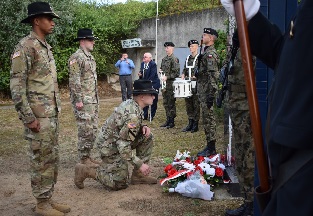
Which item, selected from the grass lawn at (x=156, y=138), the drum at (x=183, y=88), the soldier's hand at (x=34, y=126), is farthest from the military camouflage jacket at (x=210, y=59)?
the soldier's hand at (x=34, y=126)

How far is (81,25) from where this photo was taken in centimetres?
1953

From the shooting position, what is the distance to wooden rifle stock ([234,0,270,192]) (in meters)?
1.50

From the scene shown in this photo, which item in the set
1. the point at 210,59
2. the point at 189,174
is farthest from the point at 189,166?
the point at 210,59

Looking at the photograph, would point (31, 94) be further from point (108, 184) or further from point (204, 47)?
→ point (204, 47)

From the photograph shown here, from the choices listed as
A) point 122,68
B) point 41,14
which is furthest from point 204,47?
point 122,68

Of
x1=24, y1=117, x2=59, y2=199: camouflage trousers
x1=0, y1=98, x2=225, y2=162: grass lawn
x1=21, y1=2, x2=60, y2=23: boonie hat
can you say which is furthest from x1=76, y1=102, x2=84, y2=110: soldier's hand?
x1=21, y1=2, x2=60, y2=23: boonie hat

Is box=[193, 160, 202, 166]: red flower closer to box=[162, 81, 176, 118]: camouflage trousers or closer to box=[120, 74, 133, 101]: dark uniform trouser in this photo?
box=[162, 81, 176, 118]: camouflage trousers

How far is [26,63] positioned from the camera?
13.2ft

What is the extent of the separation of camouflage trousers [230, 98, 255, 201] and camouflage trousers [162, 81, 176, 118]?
20.3ft

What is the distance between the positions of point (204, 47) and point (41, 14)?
150 inches

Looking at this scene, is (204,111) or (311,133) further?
(204,111)

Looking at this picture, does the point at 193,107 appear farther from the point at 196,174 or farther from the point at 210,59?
the point at 196,174

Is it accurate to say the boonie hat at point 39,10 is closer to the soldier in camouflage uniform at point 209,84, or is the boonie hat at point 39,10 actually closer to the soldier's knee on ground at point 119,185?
the soldier's knee on ground at point 119,185

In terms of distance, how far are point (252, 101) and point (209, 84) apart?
5772 millimetres
